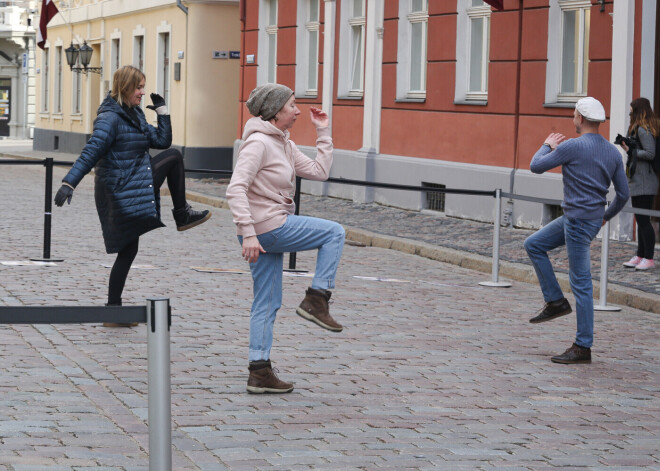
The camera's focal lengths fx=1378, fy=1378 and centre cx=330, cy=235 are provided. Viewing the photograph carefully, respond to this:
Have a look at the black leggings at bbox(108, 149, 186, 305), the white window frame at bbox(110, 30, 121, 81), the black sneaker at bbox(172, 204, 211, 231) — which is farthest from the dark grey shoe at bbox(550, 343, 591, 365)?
the white window frame at bbox(110, 30, 121, 81)

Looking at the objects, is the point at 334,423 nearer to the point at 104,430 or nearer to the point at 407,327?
the point at 104,430

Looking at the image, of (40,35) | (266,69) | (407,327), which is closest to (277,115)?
(407,327)

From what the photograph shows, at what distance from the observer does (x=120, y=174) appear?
934 centimetres

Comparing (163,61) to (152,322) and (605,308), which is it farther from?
(152,322)

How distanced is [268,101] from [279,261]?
2.81 feet

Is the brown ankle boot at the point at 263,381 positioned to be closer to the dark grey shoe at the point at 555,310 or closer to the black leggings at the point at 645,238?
the dark grey shoe at the point at 555,310

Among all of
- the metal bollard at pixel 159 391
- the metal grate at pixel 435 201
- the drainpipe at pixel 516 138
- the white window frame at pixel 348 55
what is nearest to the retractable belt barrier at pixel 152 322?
the metal bollard at pixel 159 391

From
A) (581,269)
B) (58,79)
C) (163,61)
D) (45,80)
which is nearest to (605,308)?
(581,269)

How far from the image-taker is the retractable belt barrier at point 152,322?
4.21 metres

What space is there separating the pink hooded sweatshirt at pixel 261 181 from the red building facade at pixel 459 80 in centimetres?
903

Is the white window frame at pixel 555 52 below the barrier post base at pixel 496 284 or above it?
above

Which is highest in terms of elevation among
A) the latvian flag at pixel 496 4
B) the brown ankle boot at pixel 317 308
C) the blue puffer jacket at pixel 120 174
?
the latvian flag at pixel 496 4

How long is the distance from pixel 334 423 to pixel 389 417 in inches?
12.9

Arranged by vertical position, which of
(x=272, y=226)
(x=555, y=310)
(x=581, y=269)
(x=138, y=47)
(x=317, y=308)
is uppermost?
(x=138, y=47)
